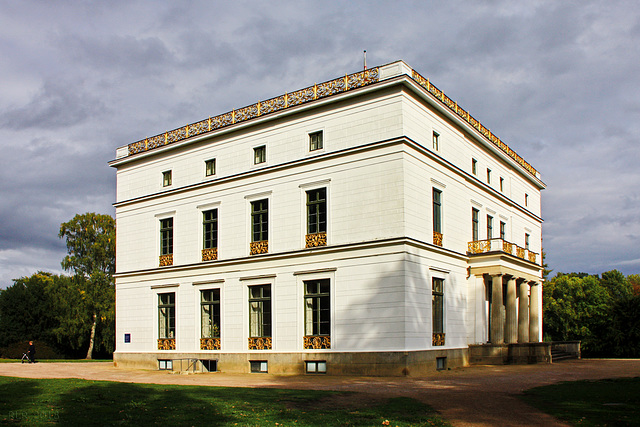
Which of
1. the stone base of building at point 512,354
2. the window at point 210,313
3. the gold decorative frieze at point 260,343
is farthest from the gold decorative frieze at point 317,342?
the stone base of building at point 512,354

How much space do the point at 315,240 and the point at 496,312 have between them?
9.56 m

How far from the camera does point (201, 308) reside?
1254 inches

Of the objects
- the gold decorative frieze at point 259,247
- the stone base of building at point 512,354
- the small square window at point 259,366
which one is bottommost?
the small square window at point 259,366

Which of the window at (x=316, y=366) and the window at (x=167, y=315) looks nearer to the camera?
the window at (x=316, y=366)

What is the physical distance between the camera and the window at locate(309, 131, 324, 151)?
28.5 metres

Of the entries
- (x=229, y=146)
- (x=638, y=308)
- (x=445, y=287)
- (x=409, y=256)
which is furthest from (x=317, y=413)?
(x=638, y=308)

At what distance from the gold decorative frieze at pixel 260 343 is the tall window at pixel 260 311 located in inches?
Answer: 9.6

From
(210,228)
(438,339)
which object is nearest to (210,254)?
(210,228)

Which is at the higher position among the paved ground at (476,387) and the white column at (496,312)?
the white column at (496,312)

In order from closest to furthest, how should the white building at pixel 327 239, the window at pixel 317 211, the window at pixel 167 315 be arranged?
the white building at pixel 327 239 < the window at pixel 317 211 < the window at pixel 167 315

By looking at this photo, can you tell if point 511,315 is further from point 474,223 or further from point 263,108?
point 263,108

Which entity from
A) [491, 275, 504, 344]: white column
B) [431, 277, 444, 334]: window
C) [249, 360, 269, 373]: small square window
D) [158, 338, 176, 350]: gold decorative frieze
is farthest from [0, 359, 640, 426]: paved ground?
[158, 338, 176, 350]: gold decorative frieze

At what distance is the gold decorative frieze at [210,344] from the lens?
30673 millimetres

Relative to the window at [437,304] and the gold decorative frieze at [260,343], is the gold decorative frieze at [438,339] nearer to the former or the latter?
the window at [437,304]
